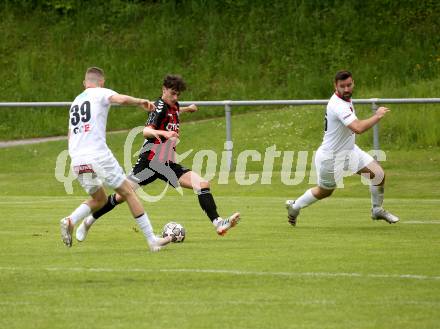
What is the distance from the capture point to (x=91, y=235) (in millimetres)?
15117

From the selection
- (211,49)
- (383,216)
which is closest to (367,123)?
(383,216)

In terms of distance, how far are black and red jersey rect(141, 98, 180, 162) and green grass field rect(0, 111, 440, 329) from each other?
1060mm

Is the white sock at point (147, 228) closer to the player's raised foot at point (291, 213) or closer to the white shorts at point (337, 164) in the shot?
the player's raised foot at point (291, 213)

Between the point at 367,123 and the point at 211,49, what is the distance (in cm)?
2099

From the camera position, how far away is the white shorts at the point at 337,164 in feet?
51.6

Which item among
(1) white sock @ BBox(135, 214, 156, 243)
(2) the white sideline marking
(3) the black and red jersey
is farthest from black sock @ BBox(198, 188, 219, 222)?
(2) the white sideline marking

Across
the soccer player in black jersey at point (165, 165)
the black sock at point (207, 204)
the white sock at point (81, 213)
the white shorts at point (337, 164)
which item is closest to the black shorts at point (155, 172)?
the soccer player in black jersey at point (165, 165)

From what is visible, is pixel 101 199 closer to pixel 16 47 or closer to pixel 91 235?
pixel 91 235

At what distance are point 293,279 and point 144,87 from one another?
78.7 feet

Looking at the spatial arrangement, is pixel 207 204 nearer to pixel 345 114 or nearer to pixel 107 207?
pixel 107 207

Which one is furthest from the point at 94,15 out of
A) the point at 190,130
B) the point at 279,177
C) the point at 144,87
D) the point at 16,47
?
the point at 279,177

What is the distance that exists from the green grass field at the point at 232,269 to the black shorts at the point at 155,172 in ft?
2.40

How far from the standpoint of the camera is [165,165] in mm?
14719

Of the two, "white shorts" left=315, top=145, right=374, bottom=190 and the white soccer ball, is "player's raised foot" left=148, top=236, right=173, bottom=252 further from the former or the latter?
"white shorts" left=315, top=145, right=374, bottom=190
